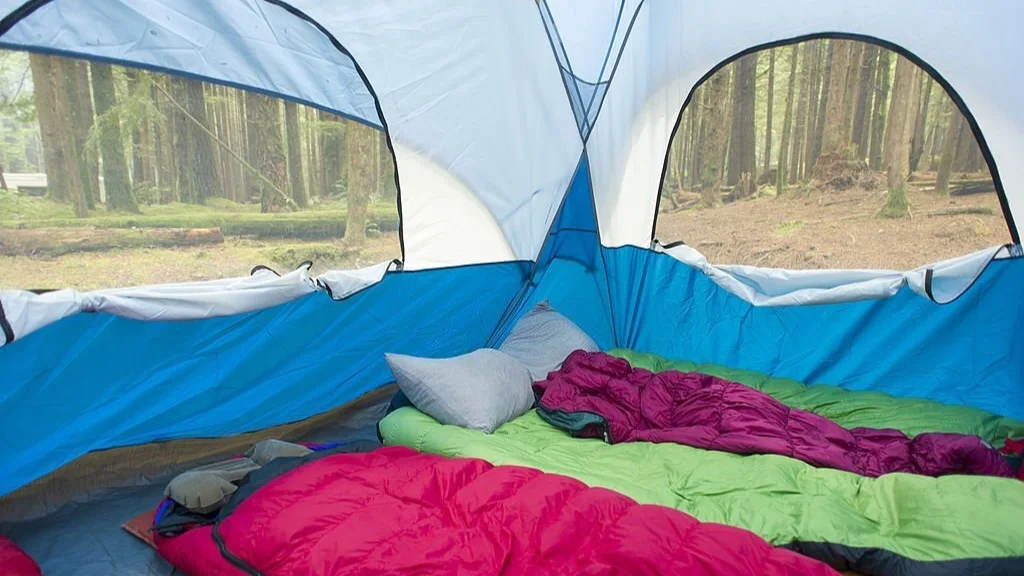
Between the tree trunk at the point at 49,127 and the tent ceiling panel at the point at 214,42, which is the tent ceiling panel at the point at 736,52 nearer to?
the tent ceiling panel at the point at 214,42

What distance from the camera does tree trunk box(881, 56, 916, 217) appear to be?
254 cm

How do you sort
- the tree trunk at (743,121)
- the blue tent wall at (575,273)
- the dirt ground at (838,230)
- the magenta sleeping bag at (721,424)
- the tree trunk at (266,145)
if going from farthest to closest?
the blue tent wall at (575,273)
the tree trunk at (743,121)
the dirt ground at (838,230)
the tree trunk at (266,145)
the magenta sleeping bag at (721,424)

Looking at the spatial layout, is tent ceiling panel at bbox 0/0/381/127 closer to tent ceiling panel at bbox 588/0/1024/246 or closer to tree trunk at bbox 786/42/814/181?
tent ceiling panel at bbox 588/0/1024/246

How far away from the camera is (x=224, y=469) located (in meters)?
2.00

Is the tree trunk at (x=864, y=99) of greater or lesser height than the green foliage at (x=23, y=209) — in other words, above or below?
above

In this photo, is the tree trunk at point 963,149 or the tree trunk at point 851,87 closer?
the tree trunk at point 963,149

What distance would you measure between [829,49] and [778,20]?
24 centimetres

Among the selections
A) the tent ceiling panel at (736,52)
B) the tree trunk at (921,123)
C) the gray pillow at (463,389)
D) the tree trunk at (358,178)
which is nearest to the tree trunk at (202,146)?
the tree trunk at (358,178)

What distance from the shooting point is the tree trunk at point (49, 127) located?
5.41ft

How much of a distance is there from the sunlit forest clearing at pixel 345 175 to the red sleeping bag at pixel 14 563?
2.13ft

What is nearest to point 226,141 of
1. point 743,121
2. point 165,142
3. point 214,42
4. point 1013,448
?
point 165,142

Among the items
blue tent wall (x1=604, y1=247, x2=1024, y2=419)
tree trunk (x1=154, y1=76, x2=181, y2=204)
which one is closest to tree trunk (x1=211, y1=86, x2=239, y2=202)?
tree trunk (x1=154, y1=76, x2=181, y2=204)

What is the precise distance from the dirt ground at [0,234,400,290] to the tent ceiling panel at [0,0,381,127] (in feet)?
1.73

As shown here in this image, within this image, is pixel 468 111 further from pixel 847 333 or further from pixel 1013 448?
pixel 1013 448
